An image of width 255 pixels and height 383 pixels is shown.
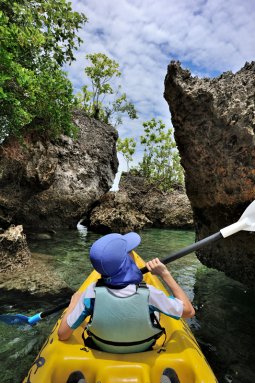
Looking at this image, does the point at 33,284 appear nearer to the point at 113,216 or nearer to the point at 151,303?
the point at 151,303

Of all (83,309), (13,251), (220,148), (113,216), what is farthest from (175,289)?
(113,216)

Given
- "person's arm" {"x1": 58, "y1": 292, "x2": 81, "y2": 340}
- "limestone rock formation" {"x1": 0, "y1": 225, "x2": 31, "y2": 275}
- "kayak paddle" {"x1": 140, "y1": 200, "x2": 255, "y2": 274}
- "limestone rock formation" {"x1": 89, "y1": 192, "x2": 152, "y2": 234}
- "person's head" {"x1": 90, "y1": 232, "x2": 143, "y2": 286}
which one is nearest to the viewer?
"person's head" {"x1": 90, "y1": 232, "x2": 143, "y2": 286}

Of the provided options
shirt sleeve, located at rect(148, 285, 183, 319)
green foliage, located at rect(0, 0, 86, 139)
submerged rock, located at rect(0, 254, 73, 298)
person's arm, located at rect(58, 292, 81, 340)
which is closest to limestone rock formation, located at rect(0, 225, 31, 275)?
submerged rock, located at rect(0, 254, 73, 298)

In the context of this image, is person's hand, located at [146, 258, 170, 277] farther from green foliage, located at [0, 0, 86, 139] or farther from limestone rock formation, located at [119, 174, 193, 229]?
limestone rock formation, located at [119, 174, 193, 229]

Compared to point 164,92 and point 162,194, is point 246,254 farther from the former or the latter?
point 162,194

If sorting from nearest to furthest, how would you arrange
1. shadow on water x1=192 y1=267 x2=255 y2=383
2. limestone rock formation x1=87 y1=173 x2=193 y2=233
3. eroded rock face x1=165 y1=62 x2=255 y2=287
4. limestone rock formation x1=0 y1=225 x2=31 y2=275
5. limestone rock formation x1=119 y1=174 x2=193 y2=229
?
shadow on water x1=192 y1=267 x2=255 y2=383, eroded rock face x1=165 y1=62 x2=255 y2=287, limestone rock formation x1=0 y1=225 x2=31 y2=275, limestone rock formation x1=87 y1=173 x2=193 y2=233, limestone rock formation x1=119 y1=174 x2=193 y2=229

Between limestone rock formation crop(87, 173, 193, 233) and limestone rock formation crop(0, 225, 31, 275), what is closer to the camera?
limestone rock formation crop(0, 225, 31, 275)

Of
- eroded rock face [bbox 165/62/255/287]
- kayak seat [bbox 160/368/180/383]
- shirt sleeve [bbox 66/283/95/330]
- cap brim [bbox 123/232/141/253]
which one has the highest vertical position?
eroded rock face [bbox 165/62/255/287]

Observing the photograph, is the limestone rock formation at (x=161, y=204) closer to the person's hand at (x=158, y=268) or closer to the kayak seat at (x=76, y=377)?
the person's hand at (x=158, y=268)

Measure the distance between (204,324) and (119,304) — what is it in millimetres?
2799

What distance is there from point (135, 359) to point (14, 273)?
4.50 m

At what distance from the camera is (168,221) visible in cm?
1900

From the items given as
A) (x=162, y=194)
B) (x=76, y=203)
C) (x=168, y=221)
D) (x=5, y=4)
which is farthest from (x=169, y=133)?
(x=5, y=4)

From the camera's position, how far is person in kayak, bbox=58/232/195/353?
7.13ft
